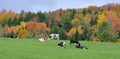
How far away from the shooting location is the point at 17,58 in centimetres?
2288

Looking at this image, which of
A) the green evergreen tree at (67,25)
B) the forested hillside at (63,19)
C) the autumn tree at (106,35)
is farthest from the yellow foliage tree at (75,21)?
the autumn tree at (106,35)

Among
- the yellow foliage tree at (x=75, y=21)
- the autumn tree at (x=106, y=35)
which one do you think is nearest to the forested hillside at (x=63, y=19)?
the yellow foliage tree at (x=75, y=21)

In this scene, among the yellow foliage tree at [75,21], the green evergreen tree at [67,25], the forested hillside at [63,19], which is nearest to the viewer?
the forested hillside at [63,19]

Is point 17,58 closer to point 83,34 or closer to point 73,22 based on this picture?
point 83,34

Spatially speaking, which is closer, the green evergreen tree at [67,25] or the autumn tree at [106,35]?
the autumn tree at [106,35]

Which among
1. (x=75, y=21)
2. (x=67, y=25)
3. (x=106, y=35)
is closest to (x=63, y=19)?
(x=75, y=21)

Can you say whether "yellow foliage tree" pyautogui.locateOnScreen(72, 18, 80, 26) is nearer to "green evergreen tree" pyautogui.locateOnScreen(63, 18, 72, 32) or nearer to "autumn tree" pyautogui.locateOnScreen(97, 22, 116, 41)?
"green evergreen tree" pyautogui.locateOnScreen(63, 18, 72, 32)

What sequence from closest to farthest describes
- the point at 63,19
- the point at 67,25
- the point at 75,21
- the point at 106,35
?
the point at 106,35 < the point at 67,25 < the point at 75,21 < the point at 63,19

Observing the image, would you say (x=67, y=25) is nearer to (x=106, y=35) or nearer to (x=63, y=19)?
(x=63, y=19)

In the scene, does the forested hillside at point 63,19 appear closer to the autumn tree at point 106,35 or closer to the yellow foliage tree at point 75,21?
the yellow foliage tree at point 75,21

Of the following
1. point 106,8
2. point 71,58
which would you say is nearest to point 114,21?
point 106,8

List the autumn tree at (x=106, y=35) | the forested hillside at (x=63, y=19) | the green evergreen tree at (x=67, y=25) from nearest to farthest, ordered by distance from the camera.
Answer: the autumn tree at (x=106, y=35)
the forested hillside at (x=63, y=19)
the green evergreen tree at (x=67, y=25)

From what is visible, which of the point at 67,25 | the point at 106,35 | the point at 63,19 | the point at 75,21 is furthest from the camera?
the point at 63,19

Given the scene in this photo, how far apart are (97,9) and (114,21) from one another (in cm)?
3484
